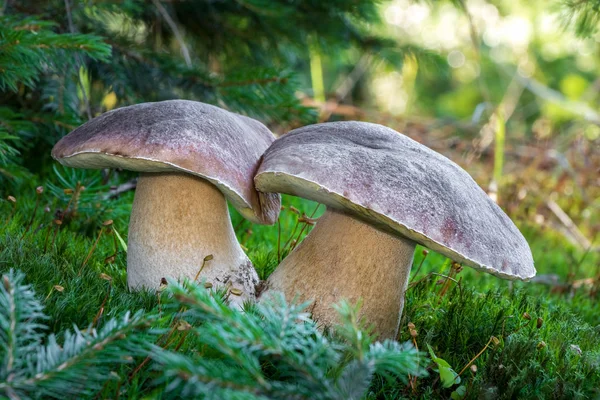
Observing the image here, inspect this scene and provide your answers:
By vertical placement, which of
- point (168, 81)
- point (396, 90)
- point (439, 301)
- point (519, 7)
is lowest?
point (396, 90)

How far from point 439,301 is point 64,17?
2.31 metres

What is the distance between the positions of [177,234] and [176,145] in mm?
468

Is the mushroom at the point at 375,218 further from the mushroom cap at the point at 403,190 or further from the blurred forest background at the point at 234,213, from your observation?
the blurred forest background at the point at 234,213

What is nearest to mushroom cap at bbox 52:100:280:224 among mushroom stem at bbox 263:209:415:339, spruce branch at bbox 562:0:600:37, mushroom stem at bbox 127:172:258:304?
mushroom stem at bbox 127:172:258:304

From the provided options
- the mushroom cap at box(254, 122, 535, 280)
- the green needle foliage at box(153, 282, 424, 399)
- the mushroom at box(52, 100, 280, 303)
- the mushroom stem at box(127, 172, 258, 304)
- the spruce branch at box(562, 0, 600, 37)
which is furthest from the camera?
the spruce branch at box(562, 0, 600, 37)

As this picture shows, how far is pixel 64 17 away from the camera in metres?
2.66

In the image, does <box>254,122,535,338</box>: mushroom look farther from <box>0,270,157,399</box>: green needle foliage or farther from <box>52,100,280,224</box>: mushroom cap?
<box>0,270,157,399</box>: green needle foliage

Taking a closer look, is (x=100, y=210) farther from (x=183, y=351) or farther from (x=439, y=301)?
(x=439, y=301)

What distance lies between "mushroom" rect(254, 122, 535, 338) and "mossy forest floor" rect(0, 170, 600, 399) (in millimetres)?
243

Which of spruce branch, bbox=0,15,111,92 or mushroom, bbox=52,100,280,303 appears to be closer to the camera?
mushroom, bbox=52,100,280,303

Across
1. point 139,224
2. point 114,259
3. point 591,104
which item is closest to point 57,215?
point 114,259

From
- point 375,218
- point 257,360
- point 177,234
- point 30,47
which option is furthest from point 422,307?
point 30,47

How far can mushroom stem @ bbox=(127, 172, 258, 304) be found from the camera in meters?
1.88

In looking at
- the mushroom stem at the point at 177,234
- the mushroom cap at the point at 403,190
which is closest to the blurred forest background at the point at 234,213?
the mushroom stem at the point at 177,234
